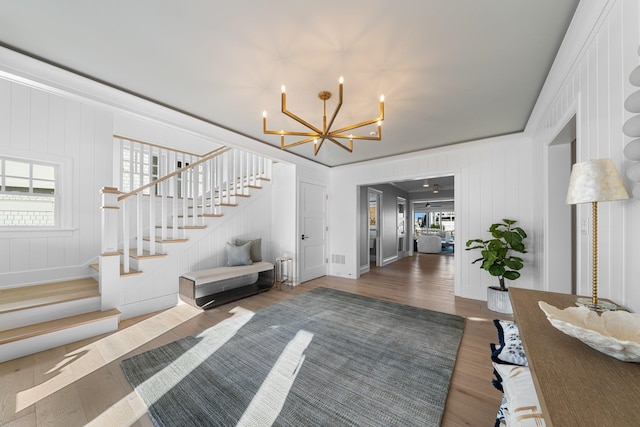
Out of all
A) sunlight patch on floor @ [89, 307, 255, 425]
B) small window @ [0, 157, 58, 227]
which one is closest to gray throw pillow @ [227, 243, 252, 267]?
sunlight patch on floor @ [89, 307, 255, 425]

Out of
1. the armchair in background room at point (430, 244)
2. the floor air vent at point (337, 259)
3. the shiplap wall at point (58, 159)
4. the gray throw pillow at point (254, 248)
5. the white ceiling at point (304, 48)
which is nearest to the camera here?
the white ceiling at point (304, 48)

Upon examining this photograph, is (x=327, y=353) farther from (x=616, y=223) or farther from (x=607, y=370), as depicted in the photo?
(x=616, y=223)

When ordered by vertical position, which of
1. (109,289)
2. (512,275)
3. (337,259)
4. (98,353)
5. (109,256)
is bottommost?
(98,353)

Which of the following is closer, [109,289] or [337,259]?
[109,289]

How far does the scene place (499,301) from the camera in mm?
3217

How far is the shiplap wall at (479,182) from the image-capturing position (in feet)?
11.3

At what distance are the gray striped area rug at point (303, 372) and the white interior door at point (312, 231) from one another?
6.32ft

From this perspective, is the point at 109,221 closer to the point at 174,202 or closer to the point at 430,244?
the point at 174,202

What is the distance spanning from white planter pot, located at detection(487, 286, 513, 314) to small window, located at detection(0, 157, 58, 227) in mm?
→ 6486

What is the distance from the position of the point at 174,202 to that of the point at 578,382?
4.09m

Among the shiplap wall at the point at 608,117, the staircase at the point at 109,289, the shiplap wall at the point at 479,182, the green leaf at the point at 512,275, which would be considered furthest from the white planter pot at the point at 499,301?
the staircase at the point at 109,289

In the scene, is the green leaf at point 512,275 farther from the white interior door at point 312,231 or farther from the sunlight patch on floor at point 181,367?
the sunlight patch on floor at point 181,367

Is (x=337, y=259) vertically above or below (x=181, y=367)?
above

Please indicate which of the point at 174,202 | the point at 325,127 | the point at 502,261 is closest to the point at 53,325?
the point at 174,202
